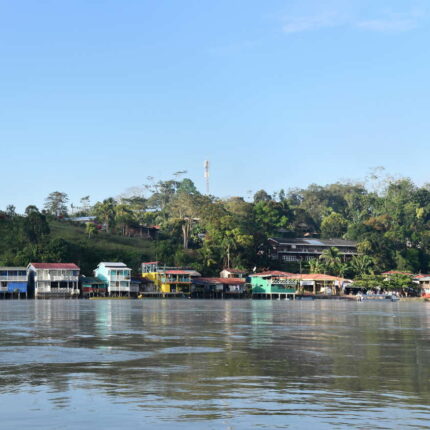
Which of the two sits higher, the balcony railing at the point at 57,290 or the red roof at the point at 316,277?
the red roof at the point at 316,277

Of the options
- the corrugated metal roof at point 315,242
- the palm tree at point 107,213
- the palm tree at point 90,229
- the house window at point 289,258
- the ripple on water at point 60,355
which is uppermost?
the palm tree at point 107,213

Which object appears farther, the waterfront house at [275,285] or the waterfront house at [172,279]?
the waterfront house at [275,285]

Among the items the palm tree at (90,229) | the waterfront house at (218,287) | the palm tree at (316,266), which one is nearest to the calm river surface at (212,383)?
the waterfront house at (218,287)

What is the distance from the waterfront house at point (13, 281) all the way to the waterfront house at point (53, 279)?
71.3 inches

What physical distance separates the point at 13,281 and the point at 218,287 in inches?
1623

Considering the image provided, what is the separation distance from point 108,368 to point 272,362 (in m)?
5.68

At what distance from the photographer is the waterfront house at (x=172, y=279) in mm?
139625

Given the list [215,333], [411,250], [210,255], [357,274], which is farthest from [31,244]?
[215,333]

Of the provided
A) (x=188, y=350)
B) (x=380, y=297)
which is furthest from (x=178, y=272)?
(x=188, y=350)

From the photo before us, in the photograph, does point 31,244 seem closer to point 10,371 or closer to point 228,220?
point 228,220

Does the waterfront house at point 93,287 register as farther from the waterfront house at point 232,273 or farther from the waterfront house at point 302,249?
the waterfront house at point 302,249

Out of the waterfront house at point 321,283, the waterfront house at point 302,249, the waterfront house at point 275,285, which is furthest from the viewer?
the waterfront house at point 302,249

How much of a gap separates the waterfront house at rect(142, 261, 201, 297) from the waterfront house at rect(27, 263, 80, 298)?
1727cm

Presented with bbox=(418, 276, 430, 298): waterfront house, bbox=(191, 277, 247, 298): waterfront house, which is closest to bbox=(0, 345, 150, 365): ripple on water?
bbox=(191, 277, 247, 298): waterfront house
